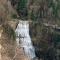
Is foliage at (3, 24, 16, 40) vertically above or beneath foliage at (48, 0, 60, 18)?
beneath

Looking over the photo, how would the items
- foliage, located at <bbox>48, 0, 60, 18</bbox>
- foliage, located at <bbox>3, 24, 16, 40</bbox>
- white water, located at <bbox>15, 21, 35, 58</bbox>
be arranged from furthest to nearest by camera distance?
1. foliage, located at <bbox>48, 0, 60, 18</bbox>
2. white water, located at <bbox>15, 21, 35, 58</bbox>
3. foliage, located at <bbox>3, 24, 16, 40</bbox>

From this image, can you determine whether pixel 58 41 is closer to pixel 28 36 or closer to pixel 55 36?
pixel 55 36

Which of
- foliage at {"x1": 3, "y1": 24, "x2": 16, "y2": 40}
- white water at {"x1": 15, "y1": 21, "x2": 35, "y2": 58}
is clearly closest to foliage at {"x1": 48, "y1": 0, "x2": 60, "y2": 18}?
white water at {"x1": 15, "y1": 21, "x2": 35, "y2": 58}

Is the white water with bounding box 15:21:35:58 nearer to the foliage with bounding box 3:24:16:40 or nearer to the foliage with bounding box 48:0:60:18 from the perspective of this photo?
the foliage with bounding box 3:24:16:40

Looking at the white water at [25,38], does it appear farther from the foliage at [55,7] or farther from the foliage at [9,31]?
the foliage at [55,7]

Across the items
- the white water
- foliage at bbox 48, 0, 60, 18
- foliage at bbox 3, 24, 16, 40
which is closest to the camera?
foliage at bbox 3, 24, 16, 40

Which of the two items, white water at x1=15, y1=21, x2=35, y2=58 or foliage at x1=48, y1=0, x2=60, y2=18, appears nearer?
white water at x1=15, y1=21, x2=35, y2=58

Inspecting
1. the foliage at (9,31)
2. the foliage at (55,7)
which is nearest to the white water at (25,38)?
the foliage at (9,31)

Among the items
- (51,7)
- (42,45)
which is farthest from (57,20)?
(42,45)
